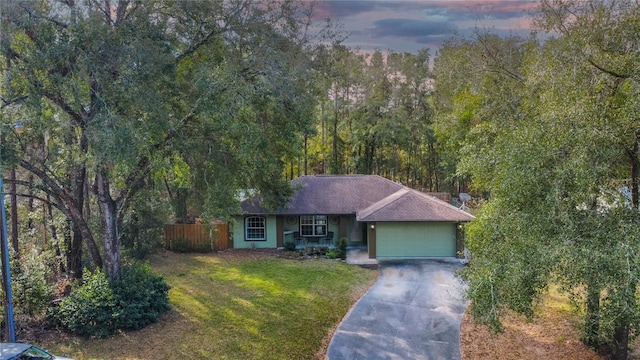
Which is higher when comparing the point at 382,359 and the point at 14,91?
the point at 14,91

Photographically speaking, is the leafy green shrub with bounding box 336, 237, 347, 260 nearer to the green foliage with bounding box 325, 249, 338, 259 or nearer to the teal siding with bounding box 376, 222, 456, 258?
the green foliage with bounding box 325, 249, 338, 259

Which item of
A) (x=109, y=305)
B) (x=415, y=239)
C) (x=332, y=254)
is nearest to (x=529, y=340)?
(x=415, y=239)

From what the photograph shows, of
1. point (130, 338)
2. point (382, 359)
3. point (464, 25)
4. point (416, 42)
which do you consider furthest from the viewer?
point (464, 25)

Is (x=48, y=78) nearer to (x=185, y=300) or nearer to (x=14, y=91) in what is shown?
(x=14, y=91)

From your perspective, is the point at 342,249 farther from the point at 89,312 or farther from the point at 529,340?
the point at 89,312

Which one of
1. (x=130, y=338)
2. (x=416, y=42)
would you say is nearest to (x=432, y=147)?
(x=416, y=42)

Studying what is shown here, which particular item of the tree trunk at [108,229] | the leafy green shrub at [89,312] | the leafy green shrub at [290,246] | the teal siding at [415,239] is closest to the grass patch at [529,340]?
the teal siding at [415,239]

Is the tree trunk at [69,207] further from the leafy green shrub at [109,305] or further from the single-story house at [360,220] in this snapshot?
the single-story house at [360,220]
